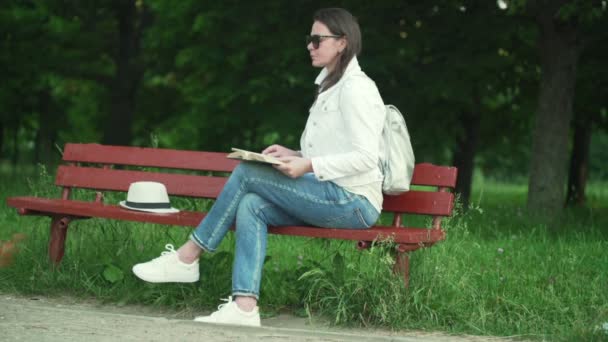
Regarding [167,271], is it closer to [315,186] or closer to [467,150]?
[315,186]

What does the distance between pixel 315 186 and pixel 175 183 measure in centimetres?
144

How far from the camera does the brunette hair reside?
5.60 m

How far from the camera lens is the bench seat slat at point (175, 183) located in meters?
5.89

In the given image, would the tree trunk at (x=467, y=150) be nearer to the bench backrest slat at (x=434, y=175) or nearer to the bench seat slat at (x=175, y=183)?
the bench seat slat at (x=175, y=183)

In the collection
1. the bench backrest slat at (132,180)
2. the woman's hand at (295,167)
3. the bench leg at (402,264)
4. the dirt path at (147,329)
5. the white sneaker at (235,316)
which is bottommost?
the dirt path at (147,329)

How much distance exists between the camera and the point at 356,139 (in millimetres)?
5391

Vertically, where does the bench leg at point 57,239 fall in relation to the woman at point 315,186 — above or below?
below

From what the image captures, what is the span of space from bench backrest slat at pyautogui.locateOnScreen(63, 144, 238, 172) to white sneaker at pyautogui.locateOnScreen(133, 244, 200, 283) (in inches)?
37.8

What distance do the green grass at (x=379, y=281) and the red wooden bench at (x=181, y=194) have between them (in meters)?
0.15

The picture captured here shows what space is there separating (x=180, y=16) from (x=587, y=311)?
10.7 metres

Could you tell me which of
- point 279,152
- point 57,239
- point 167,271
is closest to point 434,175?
point 279,152

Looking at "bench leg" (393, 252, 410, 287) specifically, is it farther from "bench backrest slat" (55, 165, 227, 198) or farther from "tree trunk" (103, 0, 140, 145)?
"tree trunk" (103, 0, 140, 145)

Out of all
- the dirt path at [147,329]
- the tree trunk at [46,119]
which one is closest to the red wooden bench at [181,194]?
the dirt path at [147,329]

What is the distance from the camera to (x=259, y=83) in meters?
13.6
